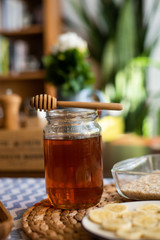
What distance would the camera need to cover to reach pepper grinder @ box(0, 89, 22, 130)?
3.84 feet

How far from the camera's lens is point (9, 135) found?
114cm

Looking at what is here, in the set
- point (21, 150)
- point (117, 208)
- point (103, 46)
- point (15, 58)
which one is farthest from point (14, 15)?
point (117, 208)

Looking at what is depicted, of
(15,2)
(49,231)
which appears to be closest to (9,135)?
(49,231)

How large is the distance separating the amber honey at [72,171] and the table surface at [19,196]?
82 millimetres

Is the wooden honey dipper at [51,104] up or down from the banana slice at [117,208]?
up

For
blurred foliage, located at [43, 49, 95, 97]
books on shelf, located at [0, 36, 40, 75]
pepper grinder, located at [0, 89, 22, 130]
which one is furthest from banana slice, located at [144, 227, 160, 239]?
books on shelf, located at [0, 36, 40, 75]

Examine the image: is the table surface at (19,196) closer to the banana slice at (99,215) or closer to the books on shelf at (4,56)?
the banana slice at (99,215)

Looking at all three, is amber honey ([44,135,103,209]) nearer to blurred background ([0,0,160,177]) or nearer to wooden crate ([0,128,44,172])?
wooden crate ([0,128,44,172])

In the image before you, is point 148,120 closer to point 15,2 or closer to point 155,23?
point 155,23

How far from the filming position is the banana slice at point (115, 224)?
1.29 feet

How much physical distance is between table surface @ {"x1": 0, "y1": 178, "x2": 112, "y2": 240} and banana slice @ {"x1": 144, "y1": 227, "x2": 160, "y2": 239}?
180 millimetres

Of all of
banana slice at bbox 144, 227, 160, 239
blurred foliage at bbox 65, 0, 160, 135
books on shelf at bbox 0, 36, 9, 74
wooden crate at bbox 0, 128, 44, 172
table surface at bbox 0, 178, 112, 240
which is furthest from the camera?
blurred foliage at bbox 65, 0, 160, 135

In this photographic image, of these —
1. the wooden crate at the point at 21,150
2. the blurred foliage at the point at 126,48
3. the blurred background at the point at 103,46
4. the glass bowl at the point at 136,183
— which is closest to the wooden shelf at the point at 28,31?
the blurred background at the point at 103,46

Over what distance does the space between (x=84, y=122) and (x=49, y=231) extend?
0.21m
